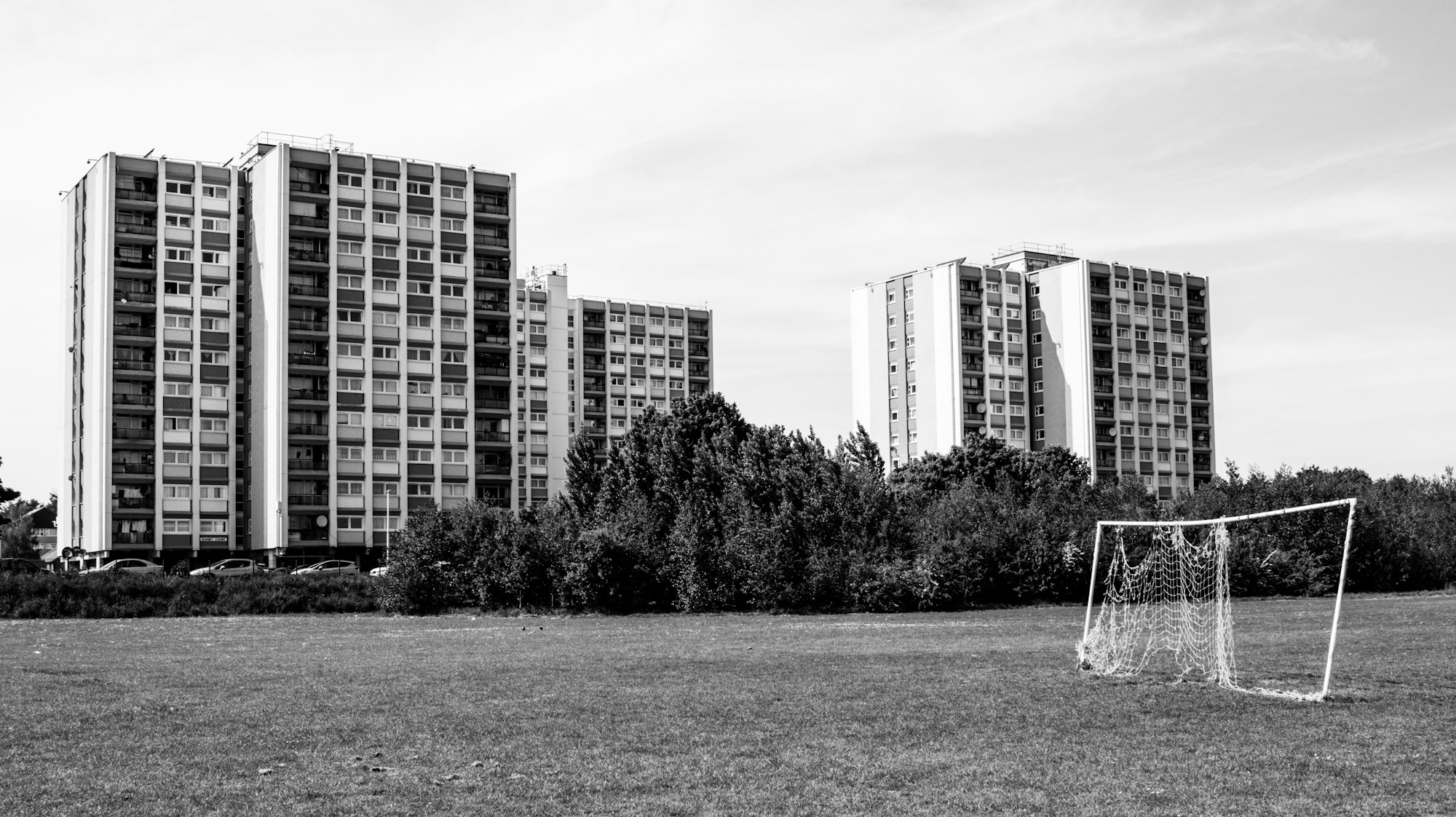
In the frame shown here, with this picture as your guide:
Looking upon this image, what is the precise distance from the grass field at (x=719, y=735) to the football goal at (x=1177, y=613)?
837 millimetres

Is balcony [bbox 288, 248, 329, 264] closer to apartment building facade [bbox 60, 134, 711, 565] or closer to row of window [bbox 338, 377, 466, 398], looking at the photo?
apartment building facade [bbox 60, 134, 711, 565]

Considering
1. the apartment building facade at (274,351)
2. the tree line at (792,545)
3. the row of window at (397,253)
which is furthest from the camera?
the row of window at (397,253)

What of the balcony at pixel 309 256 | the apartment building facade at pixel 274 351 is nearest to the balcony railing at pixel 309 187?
the apartment building facade at pixel 274 351

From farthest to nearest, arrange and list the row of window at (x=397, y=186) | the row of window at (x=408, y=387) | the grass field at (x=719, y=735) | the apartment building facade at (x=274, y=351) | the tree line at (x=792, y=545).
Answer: the row of window at (x=397, y=186) → the row of window at (x=408, y=387) → the apartment building facade at (x=274, y=351) → the tree line at (x=792, y=545) → the grass field at (x=719, y=735)

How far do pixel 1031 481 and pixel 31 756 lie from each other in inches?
3774

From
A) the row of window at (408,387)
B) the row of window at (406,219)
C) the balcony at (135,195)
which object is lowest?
the row of window at (408,387)

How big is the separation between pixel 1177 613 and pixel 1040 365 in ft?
429

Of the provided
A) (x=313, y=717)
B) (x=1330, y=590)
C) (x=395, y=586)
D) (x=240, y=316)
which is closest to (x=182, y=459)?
(x=240, y=316)

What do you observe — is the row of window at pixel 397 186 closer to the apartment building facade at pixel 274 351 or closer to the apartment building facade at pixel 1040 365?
the apartment building facade at pixel 274 351

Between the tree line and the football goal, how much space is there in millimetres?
21948

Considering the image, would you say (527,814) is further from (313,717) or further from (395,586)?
(395,586)

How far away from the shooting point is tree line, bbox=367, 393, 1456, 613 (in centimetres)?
5741

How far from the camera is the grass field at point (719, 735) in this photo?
12.7m

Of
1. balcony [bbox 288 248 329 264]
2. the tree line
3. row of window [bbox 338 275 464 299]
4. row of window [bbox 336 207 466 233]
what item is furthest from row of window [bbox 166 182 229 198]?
the tree line
